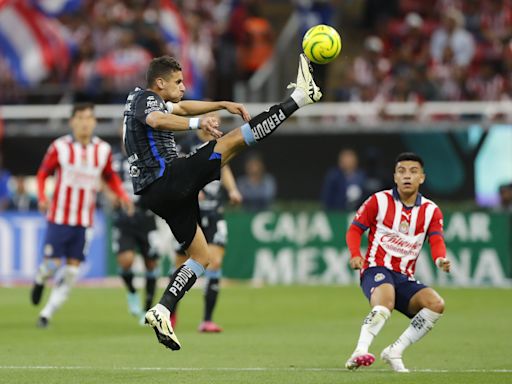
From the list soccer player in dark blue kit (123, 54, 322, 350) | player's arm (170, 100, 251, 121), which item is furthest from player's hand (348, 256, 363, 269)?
player's arm (170, 100, 251, 121)

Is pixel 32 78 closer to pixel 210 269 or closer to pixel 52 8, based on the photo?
pixel 52 8

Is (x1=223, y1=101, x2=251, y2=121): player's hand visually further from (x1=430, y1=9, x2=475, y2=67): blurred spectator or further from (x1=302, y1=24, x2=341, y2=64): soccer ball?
(x1=430, y1=9, x2=475, y2=67): blurred spectator

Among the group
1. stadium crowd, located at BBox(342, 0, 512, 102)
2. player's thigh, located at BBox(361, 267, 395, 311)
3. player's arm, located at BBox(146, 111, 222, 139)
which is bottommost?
player's thigh, located at BBox(361, 267, 395, 311)

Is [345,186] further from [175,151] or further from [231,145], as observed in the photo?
[231,145]

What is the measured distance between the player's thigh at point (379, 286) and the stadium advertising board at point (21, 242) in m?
11.3

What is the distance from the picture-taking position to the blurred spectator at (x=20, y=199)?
21953 millimetres

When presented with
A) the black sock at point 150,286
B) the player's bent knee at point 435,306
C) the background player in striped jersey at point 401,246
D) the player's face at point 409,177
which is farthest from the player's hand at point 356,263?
the black sock at point 150,286

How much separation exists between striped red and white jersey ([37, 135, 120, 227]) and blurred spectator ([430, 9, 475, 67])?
10.4m

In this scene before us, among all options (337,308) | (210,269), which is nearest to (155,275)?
(210,269)

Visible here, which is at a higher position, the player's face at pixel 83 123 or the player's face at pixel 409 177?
the player's face at pixel 83 123

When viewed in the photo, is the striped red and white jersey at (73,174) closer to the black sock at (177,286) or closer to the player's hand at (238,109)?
the black sock at (177,286)

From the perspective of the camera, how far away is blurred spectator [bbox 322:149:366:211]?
2055cm

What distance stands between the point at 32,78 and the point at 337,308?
11032mm

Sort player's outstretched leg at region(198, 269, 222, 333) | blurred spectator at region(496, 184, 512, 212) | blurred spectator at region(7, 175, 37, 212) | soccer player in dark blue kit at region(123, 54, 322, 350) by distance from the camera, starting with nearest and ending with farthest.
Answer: soccer player in dark blue kit at region(123, 54, 322, 350) → player's outstretched leg at region(198, 269, 222, 333) → blurred spectator at region(496, 184, 512, 212) → blurred spectator at region(7, 175, 37, 212)
